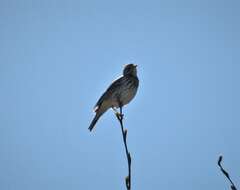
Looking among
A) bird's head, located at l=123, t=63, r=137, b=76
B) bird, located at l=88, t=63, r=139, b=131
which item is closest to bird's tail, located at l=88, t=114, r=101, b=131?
bird, located at l=88, t=63, r=139, b=131

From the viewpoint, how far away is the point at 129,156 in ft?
15.0

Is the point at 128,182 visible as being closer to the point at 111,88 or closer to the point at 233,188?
the point at 233,188

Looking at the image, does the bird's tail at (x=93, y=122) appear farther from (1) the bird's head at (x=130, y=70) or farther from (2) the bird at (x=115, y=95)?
(1) the bird's head at (x=130, y=70)

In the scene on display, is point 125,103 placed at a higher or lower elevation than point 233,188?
higher

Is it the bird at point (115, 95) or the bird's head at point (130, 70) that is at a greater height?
the bird's head at point (130, 70)

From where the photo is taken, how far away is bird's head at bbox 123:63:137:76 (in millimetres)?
13398

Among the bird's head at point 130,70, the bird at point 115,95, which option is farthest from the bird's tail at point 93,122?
the bird's head at point 130,70

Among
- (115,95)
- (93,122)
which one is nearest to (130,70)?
(115,95)

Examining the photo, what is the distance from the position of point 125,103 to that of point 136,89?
51 cm

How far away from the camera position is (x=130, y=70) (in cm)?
1346

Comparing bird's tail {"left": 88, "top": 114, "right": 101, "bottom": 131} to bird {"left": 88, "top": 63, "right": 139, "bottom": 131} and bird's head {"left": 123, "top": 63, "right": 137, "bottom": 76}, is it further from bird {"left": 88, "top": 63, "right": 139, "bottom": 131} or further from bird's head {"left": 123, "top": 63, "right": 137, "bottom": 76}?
bird's head {"left": 123, "top": 63, "right": 137, "bottom": 76}

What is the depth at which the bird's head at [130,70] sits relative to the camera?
1340cm

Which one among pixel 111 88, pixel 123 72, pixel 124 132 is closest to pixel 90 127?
pixel 111 88

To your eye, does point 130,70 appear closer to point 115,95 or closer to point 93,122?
point 115,95
